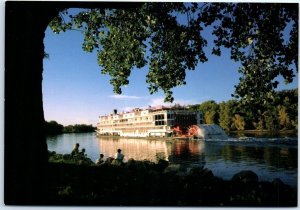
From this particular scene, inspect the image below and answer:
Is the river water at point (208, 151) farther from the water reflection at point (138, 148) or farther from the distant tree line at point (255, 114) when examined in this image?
the distant tree line at point (255, 114)

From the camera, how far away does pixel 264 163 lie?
29.1 feet

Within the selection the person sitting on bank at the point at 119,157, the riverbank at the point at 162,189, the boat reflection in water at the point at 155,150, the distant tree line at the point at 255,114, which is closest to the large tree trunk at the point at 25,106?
the riverbank at the point at 162,189

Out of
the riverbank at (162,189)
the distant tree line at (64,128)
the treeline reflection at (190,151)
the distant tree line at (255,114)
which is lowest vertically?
the riverbank at (162,189)

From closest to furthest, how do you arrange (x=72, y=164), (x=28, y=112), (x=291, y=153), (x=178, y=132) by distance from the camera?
(x=28, y=112) < (x=291, y=153) < (x=72, y=164) < (x=178, y=132)

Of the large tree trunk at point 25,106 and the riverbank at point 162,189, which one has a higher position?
the large tree trunk at point 25,106

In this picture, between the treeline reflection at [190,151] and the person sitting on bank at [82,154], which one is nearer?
the person sitting on bank at [82,154]

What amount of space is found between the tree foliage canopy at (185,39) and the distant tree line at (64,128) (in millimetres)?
1105

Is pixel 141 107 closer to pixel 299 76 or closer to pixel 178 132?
pixel 178 132

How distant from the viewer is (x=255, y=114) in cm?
869

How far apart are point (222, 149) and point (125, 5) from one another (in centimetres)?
402

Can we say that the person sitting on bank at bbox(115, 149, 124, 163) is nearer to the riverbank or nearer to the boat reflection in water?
the boat reflection in water

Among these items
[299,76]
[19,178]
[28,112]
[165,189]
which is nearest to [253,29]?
[299,76]

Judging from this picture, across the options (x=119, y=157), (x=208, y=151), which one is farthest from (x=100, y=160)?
(x=208, y=151)

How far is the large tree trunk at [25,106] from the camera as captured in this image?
734 cm
